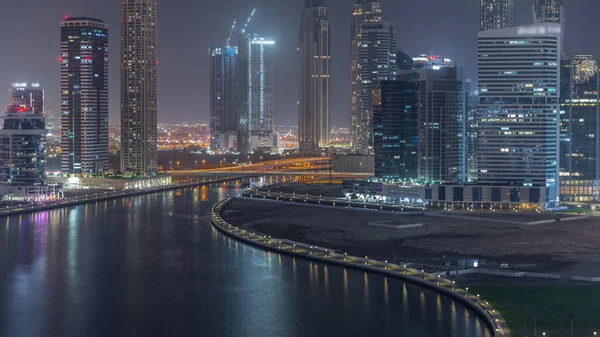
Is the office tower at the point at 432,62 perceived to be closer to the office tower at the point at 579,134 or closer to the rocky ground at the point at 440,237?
the office tower at the point at 579,134

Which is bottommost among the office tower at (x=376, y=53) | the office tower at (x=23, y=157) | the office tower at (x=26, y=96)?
the office tower at (x=23, y=157)

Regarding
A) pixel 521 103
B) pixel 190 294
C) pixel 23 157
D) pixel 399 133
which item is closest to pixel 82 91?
pixel 23 157

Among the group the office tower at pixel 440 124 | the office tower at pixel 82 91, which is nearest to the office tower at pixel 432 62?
the office tower at pixel 440 124

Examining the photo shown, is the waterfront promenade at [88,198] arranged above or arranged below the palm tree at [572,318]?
above

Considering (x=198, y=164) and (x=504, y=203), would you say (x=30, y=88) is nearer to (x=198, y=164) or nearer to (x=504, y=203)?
(x=198, y=164)

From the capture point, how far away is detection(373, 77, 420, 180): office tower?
49156 mm

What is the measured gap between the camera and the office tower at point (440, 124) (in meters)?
48.4

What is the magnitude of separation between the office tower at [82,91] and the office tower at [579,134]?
29.1m

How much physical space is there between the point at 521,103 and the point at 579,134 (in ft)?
16.2

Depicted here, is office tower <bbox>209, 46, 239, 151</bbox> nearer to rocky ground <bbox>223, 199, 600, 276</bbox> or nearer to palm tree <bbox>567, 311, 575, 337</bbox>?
rocky ground <bbox>223, 199, 600, 276</bbox>

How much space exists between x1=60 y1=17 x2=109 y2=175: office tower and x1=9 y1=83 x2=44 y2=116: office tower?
1.80 meters

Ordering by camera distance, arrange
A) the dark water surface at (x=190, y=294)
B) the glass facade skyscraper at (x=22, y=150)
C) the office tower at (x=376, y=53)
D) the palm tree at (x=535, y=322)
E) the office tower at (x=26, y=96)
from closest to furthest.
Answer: the palm tree at (x=535, y=322), the dark water surface at (x=190, y=294), the glass facade skyscraper at (x=22, y=150), the office tower at (x=26, y=96), the office tower at (x=376, y=53)

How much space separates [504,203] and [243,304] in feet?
73.6

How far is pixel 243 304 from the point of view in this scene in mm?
22656
